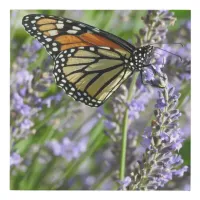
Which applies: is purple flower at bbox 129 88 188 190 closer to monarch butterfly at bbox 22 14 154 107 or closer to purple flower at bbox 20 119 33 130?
monarch butterfly at bbox 22 14 154 107

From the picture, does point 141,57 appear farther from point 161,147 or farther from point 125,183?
point 125,183

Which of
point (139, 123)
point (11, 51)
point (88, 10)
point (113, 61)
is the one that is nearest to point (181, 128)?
point (139, 123)

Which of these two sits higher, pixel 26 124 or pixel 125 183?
pixel 26 124

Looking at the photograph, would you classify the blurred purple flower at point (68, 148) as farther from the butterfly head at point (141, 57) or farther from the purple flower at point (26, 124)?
the butterfly head at point (141, 57)

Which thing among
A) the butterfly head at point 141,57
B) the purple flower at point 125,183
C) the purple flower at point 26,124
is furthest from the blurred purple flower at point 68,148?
the butterfly head at point 141,57

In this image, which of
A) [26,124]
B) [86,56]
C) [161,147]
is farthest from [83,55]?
[161,147]
